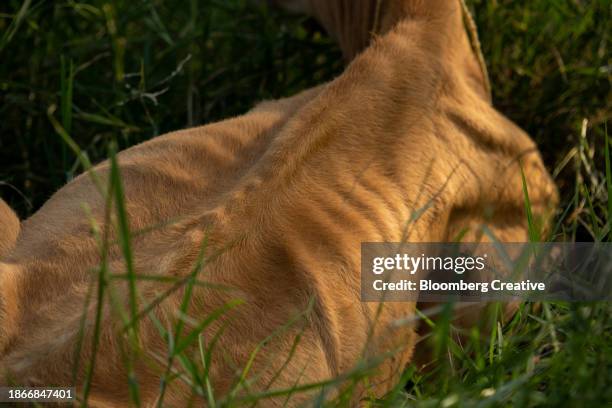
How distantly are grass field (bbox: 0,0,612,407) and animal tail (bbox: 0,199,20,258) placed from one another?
58 centimetres

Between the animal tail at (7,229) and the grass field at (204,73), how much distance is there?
58 centimetres

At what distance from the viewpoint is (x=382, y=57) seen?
221 cm

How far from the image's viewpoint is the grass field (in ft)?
8.83

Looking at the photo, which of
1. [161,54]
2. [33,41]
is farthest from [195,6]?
[33,41]

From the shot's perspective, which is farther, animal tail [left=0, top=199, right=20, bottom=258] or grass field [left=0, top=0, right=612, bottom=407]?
grass field [left=0, top=0, right=612, bottom=407]

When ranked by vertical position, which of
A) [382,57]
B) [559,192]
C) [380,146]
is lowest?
[559,192]

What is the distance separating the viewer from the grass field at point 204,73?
269 centimetres

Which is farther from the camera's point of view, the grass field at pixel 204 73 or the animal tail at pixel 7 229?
the grass field at pixel 204 73

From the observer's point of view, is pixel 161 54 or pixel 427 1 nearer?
pixel 427 1

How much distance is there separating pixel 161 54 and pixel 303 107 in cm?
96

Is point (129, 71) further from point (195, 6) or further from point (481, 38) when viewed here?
point (481, 38)

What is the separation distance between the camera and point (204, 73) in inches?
116

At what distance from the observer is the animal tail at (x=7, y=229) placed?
1915mm

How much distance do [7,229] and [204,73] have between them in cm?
115
